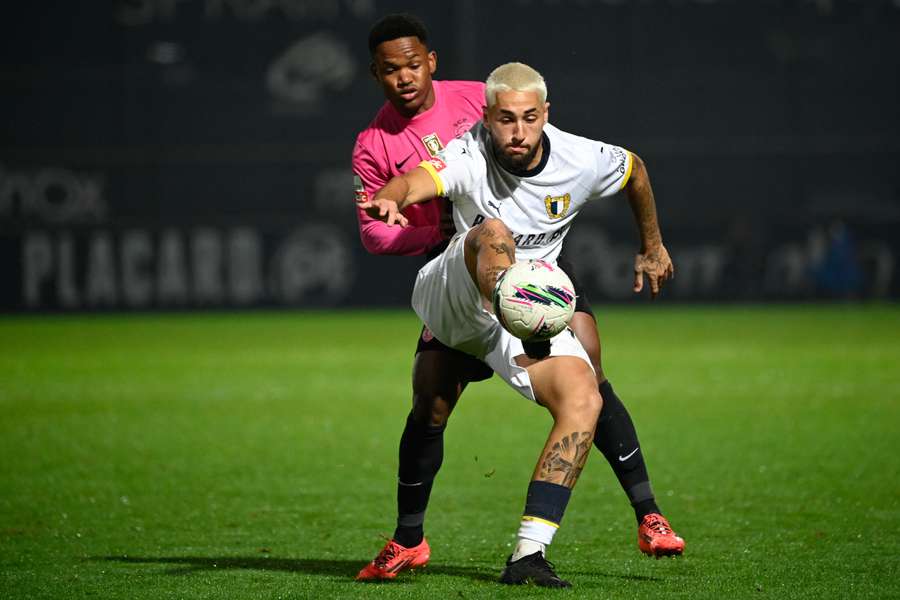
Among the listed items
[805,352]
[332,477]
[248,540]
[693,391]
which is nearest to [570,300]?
[248,540]

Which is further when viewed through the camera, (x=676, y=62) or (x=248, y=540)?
(x=676, y=62)

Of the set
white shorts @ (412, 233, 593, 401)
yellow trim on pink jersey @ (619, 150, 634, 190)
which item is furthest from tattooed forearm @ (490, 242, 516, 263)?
yellow trim on pink jersey @ (619, 150, 634, 190)

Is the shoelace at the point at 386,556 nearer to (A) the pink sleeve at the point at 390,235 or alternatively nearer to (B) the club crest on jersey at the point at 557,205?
(A) the pink sleeve at the point at 390,235

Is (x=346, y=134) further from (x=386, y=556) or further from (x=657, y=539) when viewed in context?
(x=657, y=539)

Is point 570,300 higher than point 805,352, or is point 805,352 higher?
point 570,300

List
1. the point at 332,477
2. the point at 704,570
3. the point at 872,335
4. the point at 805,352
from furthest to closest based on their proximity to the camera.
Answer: the point at 872,335 < the point at 805,352 < the point at 332,477 < the point at 704,570

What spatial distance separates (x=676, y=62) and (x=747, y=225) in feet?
7.61

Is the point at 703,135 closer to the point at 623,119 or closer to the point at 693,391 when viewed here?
the point at 623,119

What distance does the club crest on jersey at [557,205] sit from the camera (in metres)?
5.27

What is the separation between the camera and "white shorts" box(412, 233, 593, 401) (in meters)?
4.90

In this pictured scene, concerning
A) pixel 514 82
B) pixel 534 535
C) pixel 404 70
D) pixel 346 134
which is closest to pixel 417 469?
pixel 534 535

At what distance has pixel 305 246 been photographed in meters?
18.4

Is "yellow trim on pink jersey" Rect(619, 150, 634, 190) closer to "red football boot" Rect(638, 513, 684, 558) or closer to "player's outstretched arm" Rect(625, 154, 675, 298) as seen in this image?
"player's outstretched arm" Rect(625, 154, 675, 298)

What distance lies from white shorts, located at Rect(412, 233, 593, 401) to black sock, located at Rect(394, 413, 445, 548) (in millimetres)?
458
